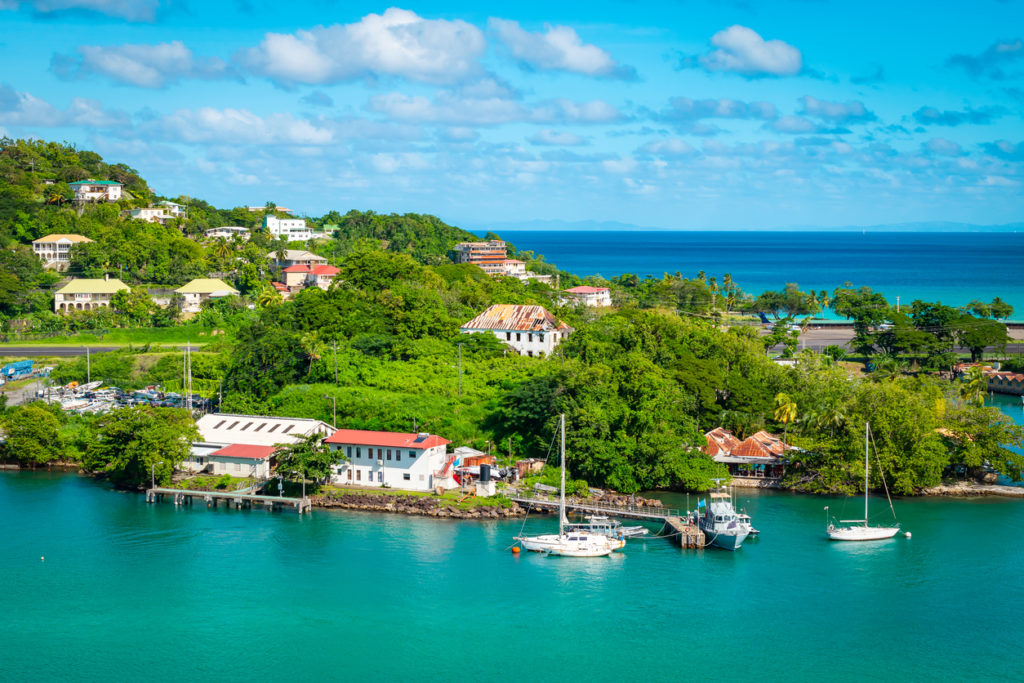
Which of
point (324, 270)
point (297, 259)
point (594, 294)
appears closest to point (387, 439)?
point (324, 270)

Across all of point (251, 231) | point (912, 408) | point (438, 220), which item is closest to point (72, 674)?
point (912, 408)

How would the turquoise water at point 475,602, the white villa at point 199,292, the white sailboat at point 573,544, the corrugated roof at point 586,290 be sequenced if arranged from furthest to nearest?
the corrugated roof at point 586,290 → the white villa at point 199,292 → the white sailboat at point 573,544 → the turquoise water at point 475,602

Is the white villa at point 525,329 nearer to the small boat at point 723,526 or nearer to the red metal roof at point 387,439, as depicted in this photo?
the red metal roof at point 387,439

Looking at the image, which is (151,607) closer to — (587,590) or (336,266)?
(587,590)

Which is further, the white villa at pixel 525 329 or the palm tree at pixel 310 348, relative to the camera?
the white villa at pixel 525 329

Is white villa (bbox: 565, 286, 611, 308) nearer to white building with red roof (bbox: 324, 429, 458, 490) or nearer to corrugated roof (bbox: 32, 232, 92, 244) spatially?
corrugated roof (bbox: 32, 232, 92, 244)

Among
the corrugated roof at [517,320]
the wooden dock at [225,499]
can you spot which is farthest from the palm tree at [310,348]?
the wooden dock at [225,499]

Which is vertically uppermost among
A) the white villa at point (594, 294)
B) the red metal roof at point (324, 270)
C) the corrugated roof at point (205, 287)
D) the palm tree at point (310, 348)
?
the red metal roof at point (324, 270)
